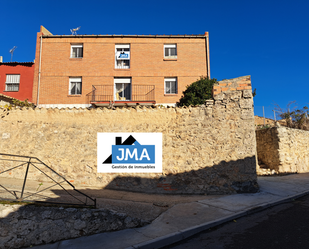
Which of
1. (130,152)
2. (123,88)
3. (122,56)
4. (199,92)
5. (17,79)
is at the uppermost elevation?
(122,56)

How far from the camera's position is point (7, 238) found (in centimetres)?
342

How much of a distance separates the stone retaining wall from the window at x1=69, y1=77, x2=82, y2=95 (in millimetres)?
15957

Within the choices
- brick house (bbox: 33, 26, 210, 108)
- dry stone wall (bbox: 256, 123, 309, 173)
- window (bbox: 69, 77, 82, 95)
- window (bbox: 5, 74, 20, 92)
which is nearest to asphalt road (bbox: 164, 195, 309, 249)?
dry stone wall (bbox: 256, 123, 309, 173)

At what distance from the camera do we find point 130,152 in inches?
281

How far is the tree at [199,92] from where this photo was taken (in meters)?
16.5

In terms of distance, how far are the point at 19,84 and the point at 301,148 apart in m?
21.8

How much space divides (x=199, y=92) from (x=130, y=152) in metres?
11.0

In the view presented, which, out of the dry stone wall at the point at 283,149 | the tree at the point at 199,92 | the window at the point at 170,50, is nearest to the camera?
the dry stone wall at the point at 283,149

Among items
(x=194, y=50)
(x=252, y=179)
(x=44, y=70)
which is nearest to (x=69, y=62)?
(x=44, y=70)

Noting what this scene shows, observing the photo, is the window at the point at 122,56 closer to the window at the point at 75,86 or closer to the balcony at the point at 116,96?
the balcony at the point at 116,96

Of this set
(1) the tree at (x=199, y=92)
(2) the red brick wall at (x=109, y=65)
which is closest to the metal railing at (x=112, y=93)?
(2) the red brick wall at (x=109, y=65)

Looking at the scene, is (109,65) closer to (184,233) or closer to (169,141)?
(169,141)

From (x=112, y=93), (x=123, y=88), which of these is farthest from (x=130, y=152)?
(x=123, y=88)

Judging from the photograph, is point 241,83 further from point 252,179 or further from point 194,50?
point 194,50
